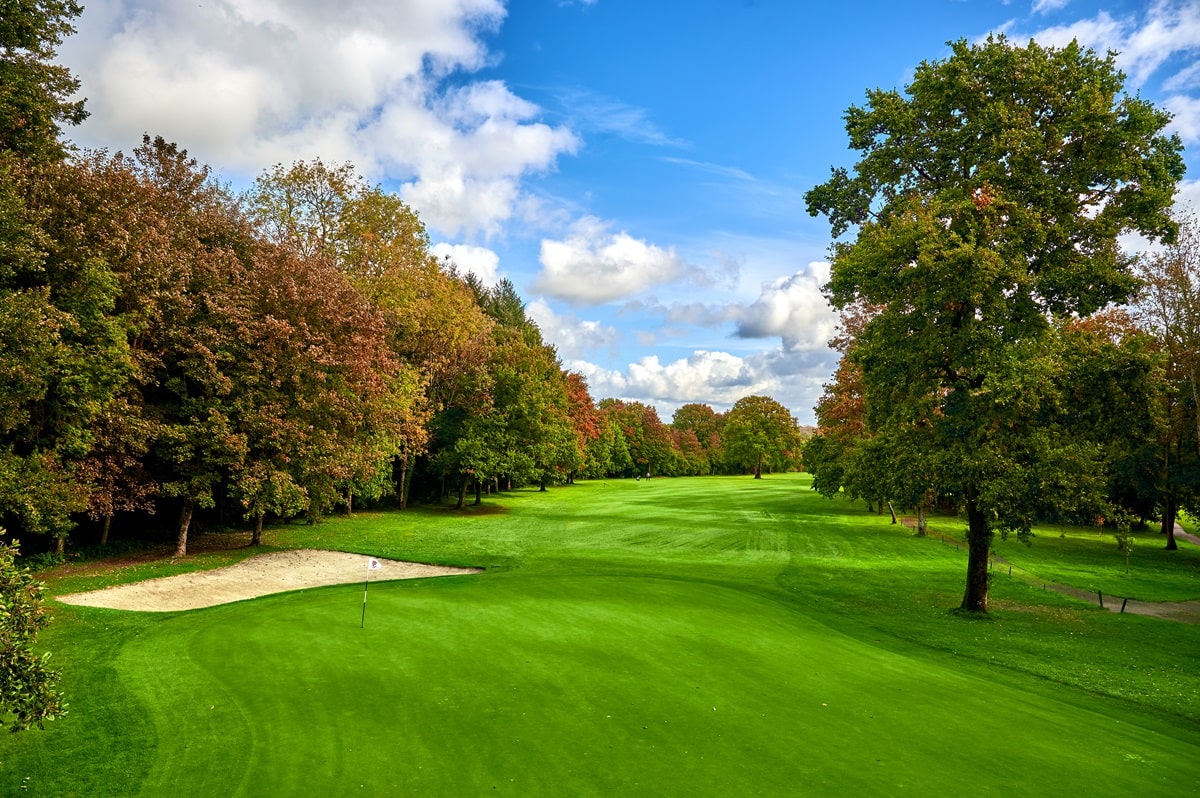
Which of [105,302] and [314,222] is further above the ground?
[314,222]

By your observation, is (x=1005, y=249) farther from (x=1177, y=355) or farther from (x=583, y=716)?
(x=1177, y=355)

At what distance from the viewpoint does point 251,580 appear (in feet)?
74.8

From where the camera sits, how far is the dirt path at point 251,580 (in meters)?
19.0

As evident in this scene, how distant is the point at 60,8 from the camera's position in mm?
20562

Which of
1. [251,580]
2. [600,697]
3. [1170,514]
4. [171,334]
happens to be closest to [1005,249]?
[600,697]

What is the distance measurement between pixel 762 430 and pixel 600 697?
9394cm

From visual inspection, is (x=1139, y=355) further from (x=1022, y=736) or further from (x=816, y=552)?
(x=816, y=552)

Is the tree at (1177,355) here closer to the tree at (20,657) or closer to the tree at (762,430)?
the tree at (20,657)

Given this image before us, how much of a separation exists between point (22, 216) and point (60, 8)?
24.2ft

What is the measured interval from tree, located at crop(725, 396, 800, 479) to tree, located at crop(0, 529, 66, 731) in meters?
96.3

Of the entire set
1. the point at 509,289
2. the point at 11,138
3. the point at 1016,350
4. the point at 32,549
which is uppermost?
the point at 509,289

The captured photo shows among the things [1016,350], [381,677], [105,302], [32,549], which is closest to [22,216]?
[105,302]

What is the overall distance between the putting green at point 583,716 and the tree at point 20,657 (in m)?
1.87

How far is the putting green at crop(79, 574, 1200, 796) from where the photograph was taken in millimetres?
7559
